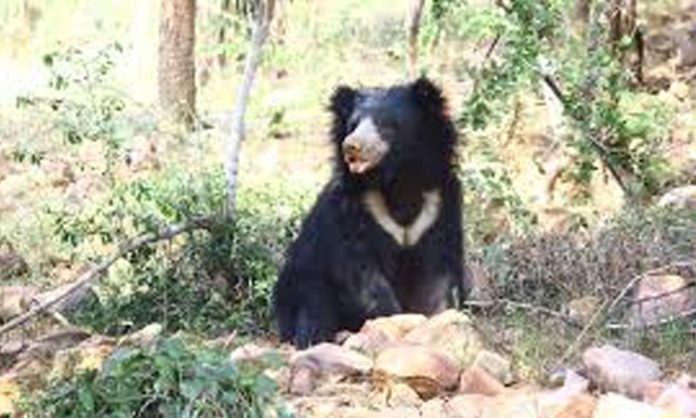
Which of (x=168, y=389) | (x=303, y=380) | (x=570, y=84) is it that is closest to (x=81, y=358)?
(x=303, y=380)

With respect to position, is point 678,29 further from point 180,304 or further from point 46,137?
point 180,304

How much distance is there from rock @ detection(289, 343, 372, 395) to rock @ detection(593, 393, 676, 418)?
30.8 inches

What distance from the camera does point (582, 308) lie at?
5.00 metres

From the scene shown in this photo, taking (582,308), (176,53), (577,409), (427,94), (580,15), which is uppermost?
(580,15)

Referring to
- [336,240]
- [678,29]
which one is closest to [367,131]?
[336,240]

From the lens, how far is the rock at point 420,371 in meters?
3.83

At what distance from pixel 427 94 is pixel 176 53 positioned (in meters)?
6.16

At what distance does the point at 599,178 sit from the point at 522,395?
533cm

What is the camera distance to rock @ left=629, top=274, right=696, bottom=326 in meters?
4.62

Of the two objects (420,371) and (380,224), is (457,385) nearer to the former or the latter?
(420,371)

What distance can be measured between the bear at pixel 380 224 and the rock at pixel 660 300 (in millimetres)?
697

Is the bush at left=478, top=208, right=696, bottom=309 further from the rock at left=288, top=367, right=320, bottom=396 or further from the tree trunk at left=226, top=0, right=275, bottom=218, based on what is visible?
the rock at left=288, top=367, right=320, bottom=396

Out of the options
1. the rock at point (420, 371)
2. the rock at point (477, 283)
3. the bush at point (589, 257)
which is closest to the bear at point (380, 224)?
the rock at point (477, 283)

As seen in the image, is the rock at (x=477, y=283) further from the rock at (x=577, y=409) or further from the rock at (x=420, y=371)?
the rock at (x=577, y=409)
